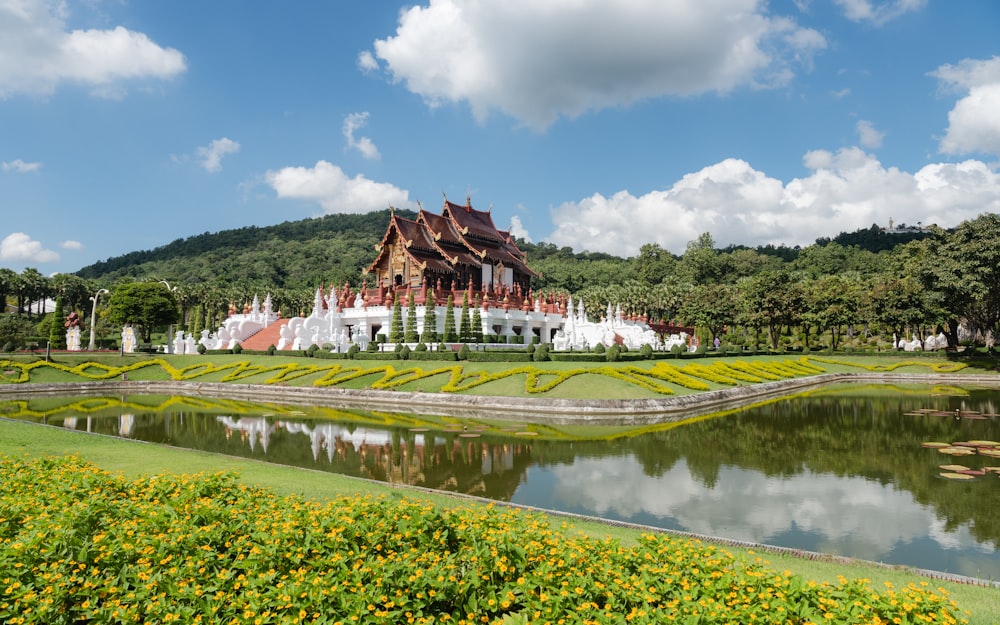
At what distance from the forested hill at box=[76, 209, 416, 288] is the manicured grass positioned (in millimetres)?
83608

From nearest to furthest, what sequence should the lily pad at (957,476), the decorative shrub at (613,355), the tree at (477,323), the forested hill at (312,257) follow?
1. the lily pad at (957,476)
2. the decorative shrub at (613,355)
3. the tree at (477,323)
4. the forested hill at (312,257)

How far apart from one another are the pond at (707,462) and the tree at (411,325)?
12556 millimetres

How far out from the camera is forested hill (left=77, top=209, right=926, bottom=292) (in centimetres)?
11800

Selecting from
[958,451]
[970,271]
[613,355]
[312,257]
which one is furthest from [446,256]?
[312,257]

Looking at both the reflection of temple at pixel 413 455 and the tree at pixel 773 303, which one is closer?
the reflection of temple at pixel 413 455

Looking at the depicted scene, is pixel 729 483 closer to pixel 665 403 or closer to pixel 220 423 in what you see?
pixel 665 403

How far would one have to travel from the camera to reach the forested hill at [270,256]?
11888cm

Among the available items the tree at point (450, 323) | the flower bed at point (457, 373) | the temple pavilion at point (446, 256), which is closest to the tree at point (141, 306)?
the flower bed at point (457, 373)

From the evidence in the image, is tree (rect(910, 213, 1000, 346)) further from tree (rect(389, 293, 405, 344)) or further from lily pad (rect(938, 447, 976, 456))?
tree (rect(389, 293, 405, 344))

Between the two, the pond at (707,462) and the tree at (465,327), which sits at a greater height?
the tree at (465,327)

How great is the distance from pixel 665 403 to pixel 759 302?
38011 millimetres

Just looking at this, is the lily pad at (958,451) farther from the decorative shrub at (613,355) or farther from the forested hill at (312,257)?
the forested hill at (312,257)

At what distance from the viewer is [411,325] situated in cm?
4112

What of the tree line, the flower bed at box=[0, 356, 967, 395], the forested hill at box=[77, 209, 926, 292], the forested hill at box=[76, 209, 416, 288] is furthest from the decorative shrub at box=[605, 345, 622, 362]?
the forested hill at box=[76, 209, 416, 288]
